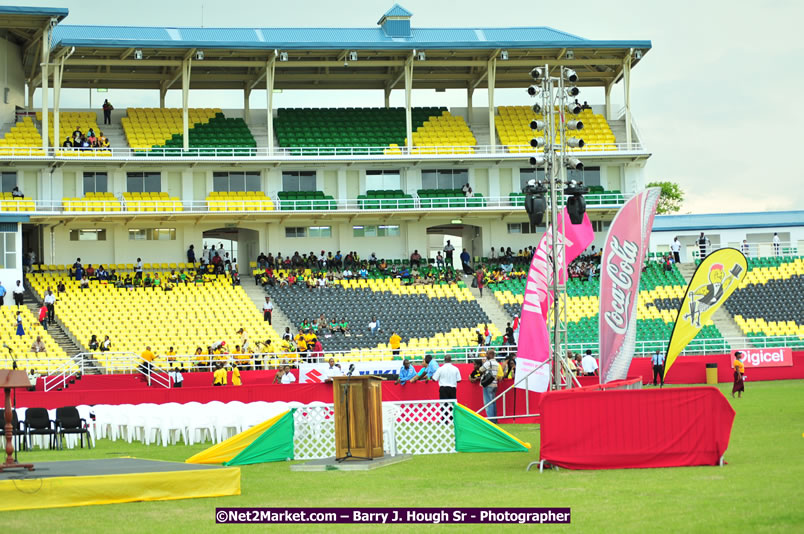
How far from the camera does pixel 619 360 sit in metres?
20.4

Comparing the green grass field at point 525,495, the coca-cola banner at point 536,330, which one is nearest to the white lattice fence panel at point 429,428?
the green grass field at point 525,495

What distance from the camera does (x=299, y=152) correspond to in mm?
51469

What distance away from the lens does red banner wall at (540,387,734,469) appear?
15.5m

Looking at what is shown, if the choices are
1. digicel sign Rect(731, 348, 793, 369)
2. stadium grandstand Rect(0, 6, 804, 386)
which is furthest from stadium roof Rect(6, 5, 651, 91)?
digicel sign Rect(731, 348, 793, 369)

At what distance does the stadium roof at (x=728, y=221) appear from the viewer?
219 ft

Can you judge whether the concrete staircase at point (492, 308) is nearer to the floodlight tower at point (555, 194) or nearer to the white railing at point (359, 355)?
the white railing at point (359, 355)

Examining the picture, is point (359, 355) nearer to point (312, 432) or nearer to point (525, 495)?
point (312, 432)

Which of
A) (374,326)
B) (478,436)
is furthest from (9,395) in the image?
(374,326)

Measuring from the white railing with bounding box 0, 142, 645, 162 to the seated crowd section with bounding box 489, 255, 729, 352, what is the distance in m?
5.69

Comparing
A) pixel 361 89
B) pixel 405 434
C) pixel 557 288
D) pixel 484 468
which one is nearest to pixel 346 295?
pixel 361 89

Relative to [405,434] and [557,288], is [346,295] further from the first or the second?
[405,434]

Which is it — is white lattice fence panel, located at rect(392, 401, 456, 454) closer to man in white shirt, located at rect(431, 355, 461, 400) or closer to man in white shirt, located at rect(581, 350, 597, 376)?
man in white shirt, located at rect(431, 355, 461, 400)

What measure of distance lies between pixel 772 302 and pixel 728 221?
71.4 ft

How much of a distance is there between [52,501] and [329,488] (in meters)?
3.55
